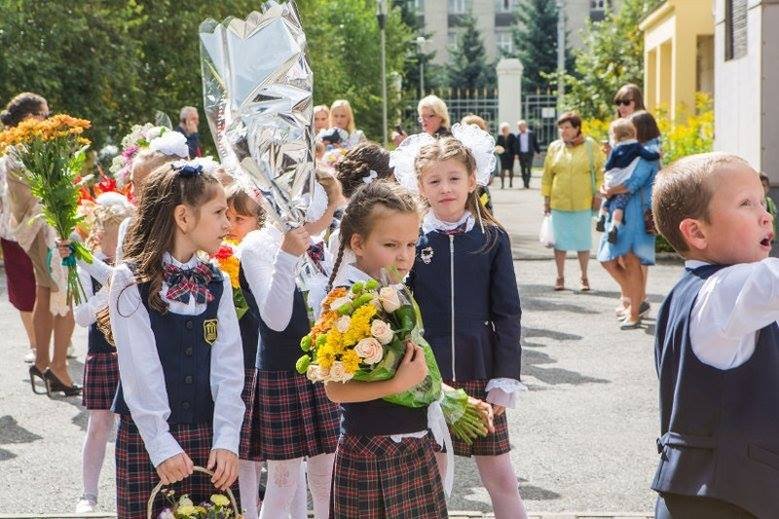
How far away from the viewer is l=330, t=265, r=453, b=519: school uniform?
407cm

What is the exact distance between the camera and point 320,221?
16.4 ft

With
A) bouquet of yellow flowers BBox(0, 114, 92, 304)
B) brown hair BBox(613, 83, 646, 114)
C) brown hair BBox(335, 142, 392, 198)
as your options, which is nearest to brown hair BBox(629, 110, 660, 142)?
brown hair BBox(613, 83, 646, 114)

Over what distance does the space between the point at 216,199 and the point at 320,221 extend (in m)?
0.86

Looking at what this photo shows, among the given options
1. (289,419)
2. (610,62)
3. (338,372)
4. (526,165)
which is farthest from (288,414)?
(610,62)

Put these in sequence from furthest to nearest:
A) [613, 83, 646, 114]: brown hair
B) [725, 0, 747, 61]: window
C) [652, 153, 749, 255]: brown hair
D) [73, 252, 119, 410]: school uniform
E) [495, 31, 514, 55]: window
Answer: [495, 31, 514, 55]: window → [725, 0, 747, 61]: window → [613, 83, 646, 114]: brown hair → [73, 252, 119, 410]: school uniform → [652, 153, 749, 255]: brown hair

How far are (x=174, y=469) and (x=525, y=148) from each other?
109 feet

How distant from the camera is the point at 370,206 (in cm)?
427

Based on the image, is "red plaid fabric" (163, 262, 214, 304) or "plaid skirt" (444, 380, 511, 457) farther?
"plaid skirt" (444, 380, 511, 457)

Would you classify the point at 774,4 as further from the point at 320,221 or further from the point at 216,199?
the point at 216,199

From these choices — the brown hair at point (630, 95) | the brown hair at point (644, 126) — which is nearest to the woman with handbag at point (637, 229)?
the brown hair at point (644, 126)

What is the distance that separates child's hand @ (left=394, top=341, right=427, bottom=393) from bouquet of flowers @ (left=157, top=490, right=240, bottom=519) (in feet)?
2.18

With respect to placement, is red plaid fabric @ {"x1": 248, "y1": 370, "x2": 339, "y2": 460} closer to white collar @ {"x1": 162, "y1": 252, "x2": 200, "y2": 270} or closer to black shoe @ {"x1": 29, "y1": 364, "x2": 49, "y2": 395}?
white collar @ {"x1": 162, "y1": 252, "x2": 200, "y2": 270}

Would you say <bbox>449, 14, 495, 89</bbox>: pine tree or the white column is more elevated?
<bbox>449, 14, 495, 89</bbox>: pine tree

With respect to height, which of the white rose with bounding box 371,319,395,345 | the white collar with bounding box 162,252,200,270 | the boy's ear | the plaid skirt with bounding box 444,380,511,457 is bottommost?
the plaid skirt with bounding box 444,380,511,457
